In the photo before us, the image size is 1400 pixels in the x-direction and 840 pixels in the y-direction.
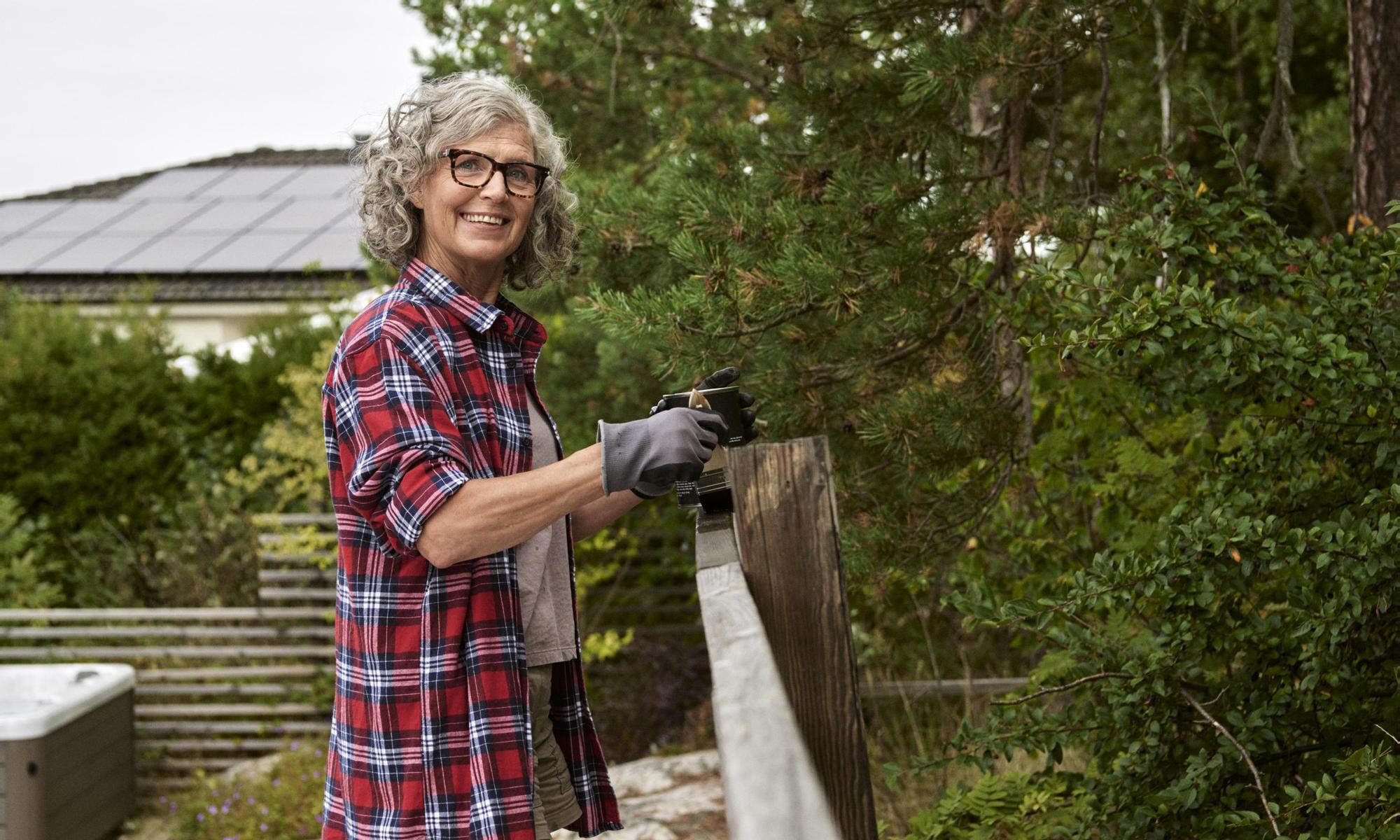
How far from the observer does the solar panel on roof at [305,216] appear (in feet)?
39.2

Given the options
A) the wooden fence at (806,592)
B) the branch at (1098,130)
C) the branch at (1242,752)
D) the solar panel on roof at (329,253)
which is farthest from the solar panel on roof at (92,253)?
the wooden fence at (806,592)

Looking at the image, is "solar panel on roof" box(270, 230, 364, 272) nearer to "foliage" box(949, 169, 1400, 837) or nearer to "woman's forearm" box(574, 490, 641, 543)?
"woman's forearm" box(574, 490, 641, 543)

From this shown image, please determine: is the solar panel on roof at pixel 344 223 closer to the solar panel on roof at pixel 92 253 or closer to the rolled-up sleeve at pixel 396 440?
the solar panel on roof at pixel 92 253

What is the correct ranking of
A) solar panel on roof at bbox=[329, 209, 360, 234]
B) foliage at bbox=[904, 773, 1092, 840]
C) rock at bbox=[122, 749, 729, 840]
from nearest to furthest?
foliage at bbox=[904, 773, 1092, 840] → rock at bbox=[122, 749, 729, 840] → solar panel on roof at bbox=[329, 209, 360, 234]

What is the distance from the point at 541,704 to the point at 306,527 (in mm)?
4585

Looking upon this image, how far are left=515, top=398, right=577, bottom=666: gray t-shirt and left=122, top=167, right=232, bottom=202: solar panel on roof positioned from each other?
13.5 metres

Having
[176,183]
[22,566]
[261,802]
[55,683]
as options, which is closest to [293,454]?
[55,683]

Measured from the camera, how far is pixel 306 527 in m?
6.09

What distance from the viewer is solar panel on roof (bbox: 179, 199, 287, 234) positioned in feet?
40.6

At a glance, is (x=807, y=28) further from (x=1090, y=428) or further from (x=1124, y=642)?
(x=1124, y=642)

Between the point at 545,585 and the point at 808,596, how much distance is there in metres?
0.65

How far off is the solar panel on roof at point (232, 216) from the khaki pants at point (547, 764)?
11.5 m

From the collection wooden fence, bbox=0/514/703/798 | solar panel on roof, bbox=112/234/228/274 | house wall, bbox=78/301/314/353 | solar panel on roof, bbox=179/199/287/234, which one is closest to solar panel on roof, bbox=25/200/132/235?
solar panel on roof, bbox=179/199/287/234

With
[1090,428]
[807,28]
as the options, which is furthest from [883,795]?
[807,28]
